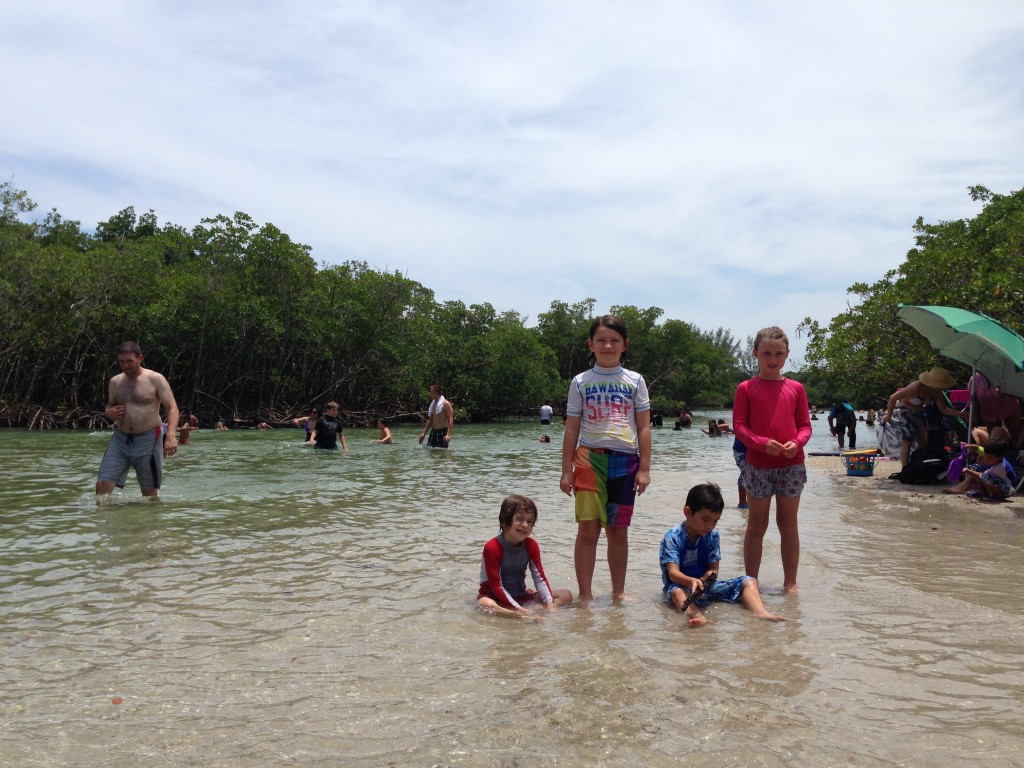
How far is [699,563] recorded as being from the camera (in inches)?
197

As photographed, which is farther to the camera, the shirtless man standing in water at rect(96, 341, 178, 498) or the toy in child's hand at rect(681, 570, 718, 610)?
the shirtless man standing in water at rect(96, 341, 178, 498)

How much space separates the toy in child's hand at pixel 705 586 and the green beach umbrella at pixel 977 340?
5.85 meters

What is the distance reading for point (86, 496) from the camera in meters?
9.38

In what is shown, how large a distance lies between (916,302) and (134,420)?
16.8m

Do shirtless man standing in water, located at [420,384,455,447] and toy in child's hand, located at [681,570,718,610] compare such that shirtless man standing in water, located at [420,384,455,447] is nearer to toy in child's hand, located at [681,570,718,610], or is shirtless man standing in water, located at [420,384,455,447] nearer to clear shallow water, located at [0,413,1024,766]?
clear shallow water, located at [0,413,1024,766]

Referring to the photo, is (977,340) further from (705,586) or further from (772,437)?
(705,586)

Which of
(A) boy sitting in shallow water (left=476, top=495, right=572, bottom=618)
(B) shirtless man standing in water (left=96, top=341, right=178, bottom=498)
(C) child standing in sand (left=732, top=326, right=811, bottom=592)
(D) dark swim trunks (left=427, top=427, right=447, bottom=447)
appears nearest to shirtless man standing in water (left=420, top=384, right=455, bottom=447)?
(D) dark swim trunks (left=427, top=427, right=447, bottom=447)

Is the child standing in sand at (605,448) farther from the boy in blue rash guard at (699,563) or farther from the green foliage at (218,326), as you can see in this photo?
the green foliage at (218,326)

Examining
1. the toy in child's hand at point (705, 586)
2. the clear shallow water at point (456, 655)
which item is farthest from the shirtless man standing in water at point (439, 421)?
the toy in child's hand at point (705, 586)

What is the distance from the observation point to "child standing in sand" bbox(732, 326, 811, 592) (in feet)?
16.1

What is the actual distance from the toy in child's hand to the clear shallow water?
0.17 m

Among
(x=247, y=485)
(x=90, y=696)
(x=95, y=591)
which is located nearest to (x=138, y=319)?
(x=247, y=485)

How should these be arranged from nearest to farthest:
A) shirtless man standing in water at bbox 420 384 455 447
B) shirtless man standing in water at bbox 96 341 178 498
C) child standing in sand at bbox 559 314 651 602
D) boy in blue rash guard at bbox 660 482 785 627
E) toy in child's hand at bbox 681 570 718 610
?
toy in child's hand at bbox 681 570 718 610
boy in blue rash guard at bbox 660 482 785 627
child standing in sand at bbox 559 314 651 602
shirtless man standing in water at bbox 96 341 178 498
shirtless man standing in water at bbox 420 384 455 447

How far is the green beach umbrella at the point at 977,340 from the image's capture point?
898 cm
